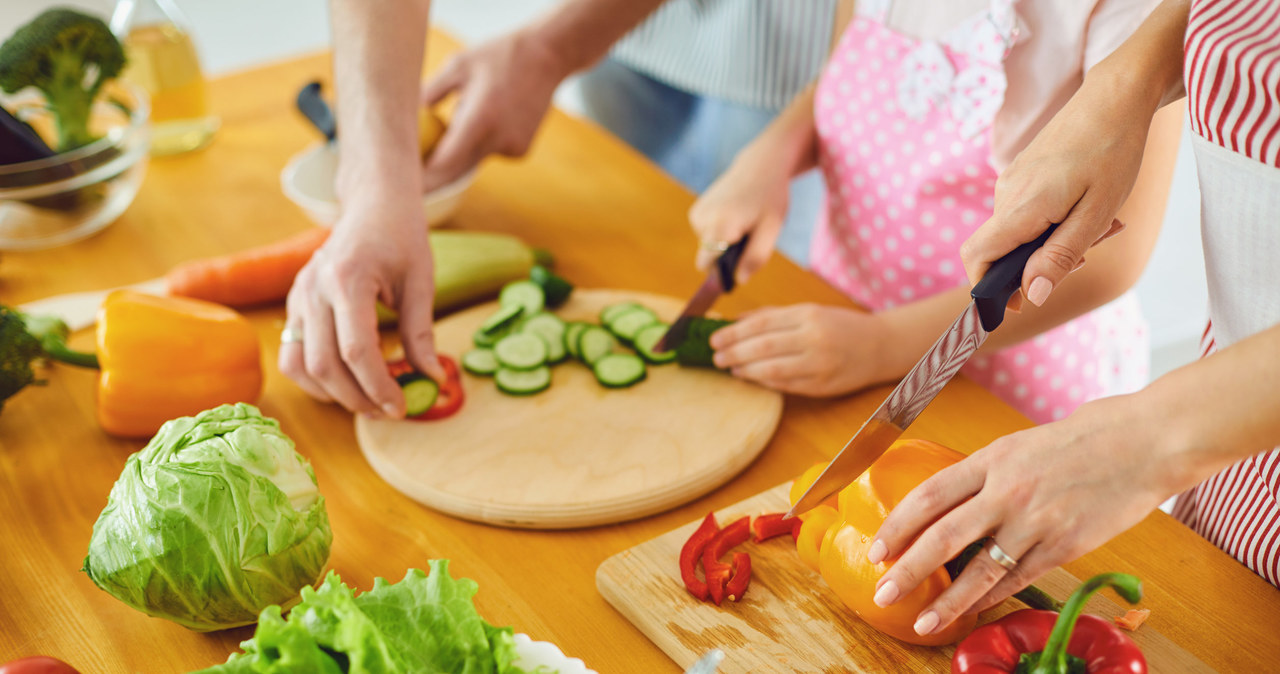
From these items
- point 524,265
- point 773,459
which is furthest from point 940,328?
point 524,265

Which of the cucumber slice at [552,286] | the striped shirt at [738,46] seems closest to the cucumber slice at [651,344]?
the cucumber slice at [552,286]

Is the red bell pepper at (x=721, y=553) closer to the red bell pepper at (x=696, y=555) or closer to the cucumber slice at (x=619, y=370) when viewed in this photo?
the red bell pepper at (x=696, y=555)

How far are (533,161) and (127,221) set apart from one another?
103 cm

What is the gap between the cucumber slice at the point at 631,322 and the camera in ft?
6.40

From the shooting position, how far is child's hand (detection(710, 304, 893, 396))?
69.7 inches

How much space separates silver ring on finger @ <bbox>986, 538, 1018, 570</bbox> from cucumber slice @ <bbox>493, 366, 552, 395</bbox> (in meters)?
0.93

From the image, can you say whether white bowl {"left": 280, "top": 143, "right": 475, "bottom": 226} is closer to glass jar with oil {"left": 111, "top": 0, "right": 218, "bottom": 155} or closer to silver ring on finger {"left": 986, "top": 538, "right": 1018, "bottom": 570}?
glass jar with oil {"left": 111, "top": 0, "right": 218, "bottom": 155}

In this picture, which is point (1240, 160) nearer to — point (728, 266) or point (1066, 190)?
point (1066, 190)

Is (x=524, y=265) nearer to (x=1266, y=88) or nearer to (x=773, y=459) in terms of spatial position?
(x=773, y=459)

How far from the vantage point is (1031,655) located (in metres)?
1.16

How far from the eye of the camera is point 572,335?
195 centimetres

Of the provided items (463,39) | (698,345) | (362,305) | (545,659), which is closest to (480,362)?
(362,305)

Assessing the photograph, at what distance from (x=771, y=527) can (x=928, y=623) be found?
0.35 meters

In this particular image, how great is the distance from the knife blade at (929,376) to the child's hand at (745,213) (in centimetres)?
73
